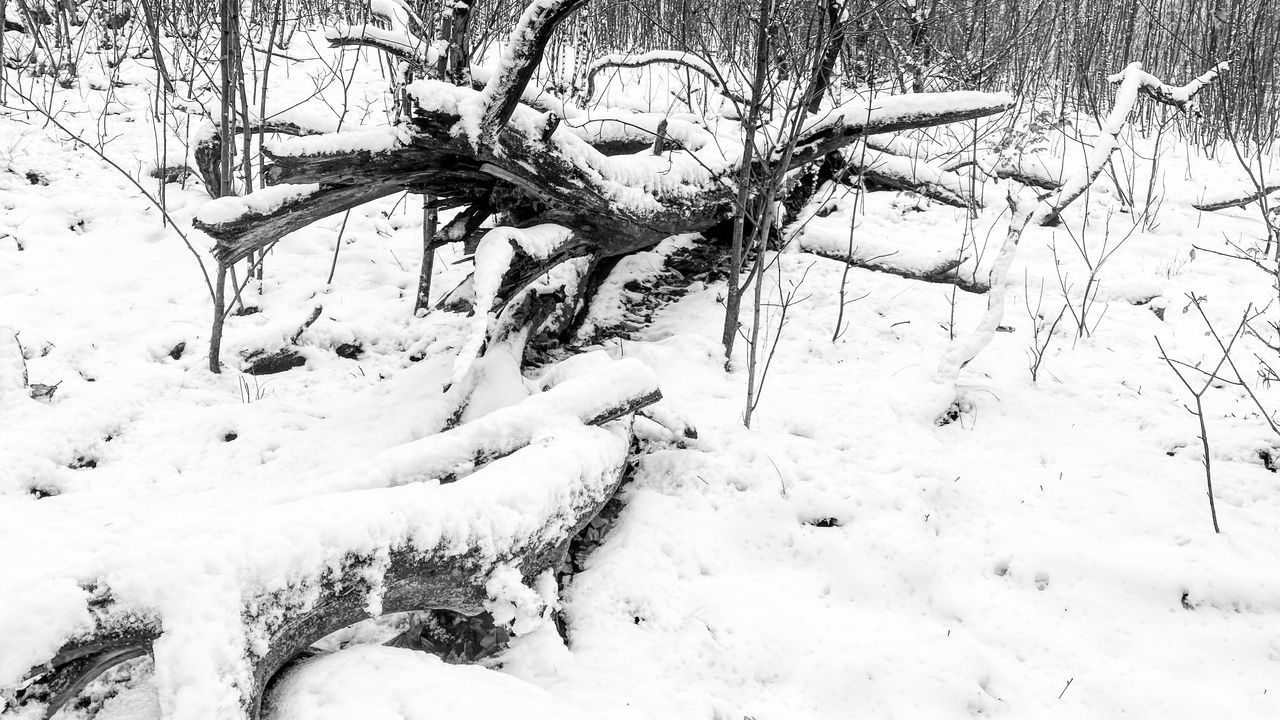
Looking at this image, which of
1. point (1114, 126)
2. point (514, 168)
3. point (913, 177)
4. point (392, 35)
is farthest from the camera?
point (913, 177)

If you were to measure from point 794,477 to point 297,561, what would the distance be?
5.60 feet

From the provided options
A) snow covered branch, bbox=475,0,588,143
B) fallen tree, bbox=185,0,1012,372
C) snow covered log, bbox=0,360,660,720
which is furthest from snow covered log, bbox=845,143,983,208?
snow covered log, bbox=0,360,660,720

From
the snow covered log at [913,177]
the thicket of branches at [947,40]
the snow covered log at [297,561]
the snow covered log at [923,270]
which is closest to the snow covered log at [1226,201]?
the thicket of branches at [947,40]

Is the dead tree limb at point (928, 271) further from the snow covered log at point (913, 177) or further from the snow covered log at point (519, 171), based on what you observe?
the snow covered log at point (519, 171)

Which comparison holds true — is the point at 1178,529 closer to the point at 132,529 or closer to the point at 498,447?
the point at 498,447

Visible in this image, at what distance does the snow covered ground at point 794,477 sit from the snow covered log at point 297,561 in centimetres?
7

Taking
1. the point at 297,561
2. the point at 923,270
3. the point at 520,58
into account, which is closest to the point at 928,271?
the point at 923,270

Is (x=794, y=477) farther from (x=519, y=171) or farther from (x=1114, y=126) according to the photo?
(x=1114, y=126)

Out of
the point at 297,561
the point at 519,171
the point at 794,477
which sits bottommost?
the point at 794,477

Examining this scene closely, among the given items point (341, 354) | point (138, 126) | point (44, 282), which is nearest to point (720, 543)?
point (341, 354)

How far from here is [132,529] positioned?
2.24 m

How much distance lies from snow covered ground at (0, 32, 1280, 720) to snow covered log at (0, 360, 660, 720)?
0.25ft

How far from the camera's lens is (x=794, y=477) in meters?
2.71

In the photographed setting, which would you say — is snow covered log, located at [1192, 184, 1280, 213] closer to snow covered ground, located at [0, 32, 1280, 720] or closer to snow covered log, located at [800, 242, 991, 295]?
snow covered ground, located at [0, 32, 1280, 720]
